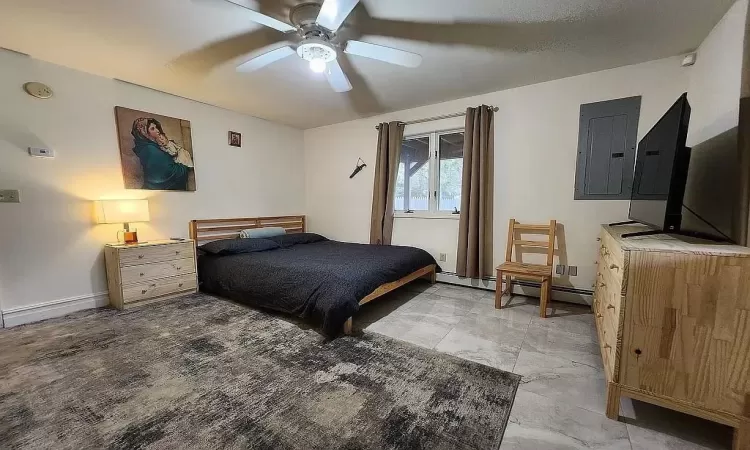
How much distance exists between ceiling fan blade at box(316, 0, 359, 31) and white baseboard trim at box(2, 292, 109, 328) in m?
3.47

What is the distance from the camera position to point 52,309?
270cm

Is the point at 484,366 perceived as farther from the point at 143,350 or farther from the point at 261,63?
the point at 261,63

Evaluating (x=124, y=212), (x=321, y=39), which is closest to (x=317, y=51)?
(x=321, y=39)

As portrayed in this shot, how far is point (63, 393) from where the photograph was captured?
63.0 inches

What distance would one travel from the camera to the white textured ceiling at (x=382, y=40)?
6.11 feet

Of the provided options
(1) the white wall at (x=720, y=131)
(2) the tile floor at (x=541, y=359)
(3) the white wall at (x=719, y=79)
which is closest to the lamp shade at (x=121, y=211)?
(2) the tile floor at (x=541, y=359)

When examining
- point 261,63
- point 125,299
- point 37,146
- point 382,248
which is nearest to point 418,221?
point 382,248

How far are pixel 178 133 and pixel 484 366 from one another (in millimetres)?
4075

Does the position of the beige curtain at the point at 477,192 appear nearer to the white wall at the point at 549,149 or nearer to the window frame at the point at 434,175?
the white wall at the point at 549,149

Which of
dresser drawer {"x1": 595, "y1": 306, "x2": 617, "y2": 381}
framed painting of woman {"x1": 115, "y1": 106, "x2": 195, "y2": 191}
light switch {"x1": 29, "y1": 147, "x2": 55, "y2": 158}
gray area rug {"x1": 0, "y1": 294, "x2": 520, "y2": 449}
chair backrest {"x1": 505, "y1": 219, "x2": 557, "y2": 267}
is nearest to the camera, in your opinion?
gray area rug {"x1": 0, "y1": 294, "x2": 520, "y2": 449}

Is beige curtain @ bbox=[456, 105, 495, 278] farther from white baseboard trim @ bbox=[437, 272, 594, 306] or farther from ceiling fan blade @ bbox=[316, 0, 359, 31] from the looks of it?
ceiling fan blade @ bbox=[316, 0, 359, 31]

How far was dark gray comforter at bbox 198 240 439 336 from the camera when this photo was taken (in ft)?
7.52

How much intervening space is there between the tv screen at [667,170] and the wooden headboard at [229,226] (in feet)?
14.3

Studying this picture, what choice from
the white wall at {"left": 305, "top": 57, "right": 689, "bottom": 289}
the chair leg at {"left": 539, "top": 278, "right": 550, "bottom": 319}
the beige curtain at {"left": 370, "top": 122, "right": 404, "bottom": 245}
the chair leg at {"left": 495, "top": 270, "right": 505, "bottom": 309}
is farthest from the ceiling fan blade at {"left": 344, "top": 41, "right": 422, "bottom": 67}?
the chair leg at {"left": 539, "top": 278, "right": 550, "bottom": 319}
